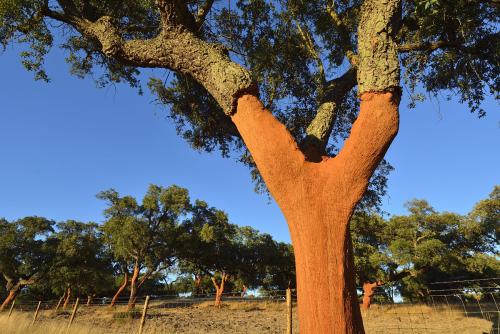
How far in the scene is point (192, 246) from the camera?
27.7m

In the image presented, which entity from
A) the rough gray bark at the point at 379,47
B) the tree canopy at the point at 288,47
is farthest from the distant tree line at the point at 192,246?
the rough gray bark at the point at 379,47

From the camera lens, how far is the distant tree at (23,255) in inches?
1013

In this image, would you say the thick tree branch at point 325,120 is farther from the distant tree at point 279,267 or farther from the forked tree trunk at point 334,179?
the distant tree at point 279,267

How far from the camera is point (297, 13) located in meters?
7.89

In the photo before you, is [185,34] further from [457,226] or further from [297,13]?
[457,226]

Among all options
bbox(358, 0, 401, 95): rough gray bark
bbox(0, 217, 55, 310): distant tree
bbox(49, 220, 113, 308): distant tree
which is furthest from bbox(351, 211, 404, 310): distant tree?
bbox(0, 217, 55, 310): distant tree

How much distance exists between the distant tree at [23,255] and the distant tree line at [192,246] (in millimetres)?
71

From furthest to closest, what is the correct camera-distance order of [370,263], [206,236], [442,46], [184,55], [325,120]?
[206,236]
[370,263]
[442,46]
[325,120]
[184,55]

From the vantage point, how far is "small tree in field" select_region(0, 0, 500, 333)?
119 inches

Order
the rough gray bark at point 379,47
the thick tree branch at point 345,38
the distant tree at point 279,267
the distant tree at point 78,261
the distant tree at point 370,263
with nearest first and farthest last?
the rough gray bark at point 379,47
the thick tree branch at point 345,38
the distant tree at point 370,263
the distant tree at point 78,261
the distant tree at point 279,267

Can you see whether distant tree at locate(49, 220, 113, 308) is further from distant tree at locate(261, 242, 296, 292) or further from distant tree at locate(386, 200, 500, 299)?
distant tree at locate(386, 200, 500, 299)

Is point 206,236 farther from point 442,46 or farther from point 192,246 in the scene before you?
point 442,46

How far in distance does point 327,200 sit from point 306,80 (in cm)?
620

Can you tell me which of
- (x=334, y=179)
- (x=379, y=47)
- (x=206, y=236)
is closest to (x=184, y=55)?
(x=379, y=47)
